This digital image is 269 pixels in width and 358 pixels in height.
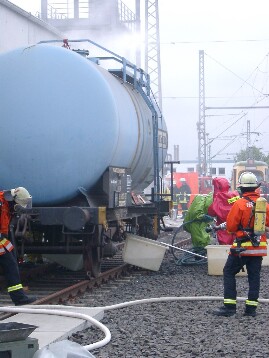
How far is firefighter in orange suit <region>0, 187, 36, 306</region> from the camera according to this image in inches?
331

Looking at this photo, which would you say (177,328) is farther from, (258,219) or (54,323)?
(258,219)

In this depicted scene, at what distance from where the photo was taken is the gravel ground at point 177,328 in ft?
21.2

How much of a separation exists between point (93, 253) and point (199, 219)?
131 inches

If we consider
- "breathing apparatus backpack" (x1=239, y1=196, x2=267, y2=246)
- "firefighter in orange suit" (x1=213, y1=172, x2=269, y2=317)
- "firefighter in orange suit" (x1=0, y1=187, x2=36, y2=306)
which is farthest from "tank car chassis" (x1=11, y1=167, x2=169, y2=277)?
"breathing apparatus backpack" (x1=239, y1=196, x2=267, y2=246)

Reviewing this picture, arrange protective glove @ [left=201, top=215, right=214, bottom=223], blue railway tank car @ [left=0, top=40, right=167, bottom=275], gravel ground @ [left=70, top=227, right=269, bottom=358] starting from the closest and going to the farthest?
gravel ground @ [left=70, top=227, right=269, bottom=358] → blue railway tank car @ [left=0, top=40, right=167, bottom=275] → protective glove @ [left=201, top=215, right=214, bottom=223]

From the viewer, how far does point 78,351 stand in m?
5.22

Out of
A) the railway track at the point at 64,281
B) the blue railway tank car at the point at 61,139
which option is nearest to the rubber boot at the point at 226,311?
the railway track at the point at 64,281

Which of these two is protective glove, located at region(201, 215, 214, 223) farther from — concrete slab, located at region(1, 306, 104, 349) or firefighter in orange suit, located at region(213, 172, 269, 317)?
concrete slab, located at region(1, 306, 104, 349)

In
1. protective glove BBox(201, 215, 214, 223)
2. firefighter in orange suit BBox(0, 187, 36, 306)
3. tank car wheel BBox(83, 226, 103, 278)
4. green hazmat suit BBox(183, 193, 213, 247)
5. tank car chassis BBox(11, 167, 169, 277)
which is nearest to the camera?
firefighter in orange suit BBox(0, 187, 36, 306)

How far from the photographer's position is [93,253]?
10.9 metres

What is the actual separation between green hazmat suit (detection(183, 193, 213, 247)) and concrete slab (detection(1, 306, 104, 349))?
19.0 ft

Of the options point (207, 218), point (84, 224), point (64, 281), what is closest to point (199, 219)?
point (207, 218)

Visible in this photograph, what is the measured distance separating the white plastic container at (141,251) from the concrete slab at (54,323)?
418 centimetres

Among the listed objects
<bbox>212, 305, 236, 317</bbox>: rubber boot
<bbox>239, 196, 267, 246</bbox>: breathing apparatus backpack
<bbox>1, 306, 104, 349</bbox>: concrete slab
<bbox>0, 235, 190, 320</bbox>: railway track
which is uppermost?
<bbox>239, 196, 267, 246</bbox>: breathing apparatus backpack
